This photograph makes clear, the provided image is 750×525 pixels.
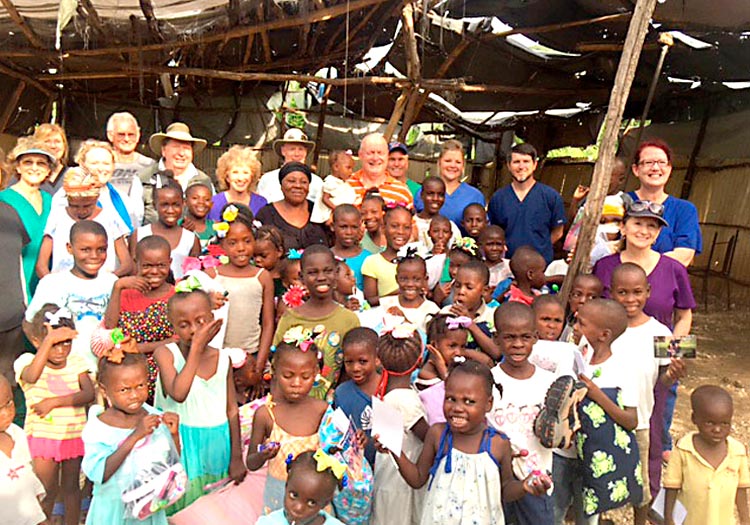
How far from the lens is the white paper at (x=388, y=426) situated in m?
2.21

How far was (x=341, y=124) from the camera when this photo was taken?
38.0 ft

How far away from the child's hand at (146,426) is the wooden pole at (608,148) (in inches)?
96.0

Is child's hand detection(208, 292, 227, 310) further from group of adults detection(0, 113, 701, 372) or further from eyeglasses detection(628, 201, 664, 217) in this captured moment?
eyeglasses detection(628, 201, 664, 217)

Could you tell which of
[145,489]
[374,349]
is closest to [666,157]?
[374,349]

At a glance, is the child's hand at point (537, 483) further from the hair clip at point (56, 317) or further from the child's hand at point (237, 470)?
the hair clip at point (56, 317)

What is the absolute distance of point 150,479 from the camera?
238 cm

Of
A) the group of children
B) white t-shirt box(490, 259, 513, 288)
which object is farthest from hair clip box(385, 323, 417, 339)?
white t-shirt box(490, 259, 513, 288)

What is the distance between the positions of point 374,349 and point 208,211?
192 centimetres

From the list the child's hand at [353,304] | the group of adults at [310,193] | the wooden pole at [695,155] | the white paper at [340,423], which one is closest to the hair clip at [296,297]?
the child's hand at [353,304]

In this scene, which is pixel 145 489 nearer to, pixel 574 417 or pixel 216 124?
pixel 574 417

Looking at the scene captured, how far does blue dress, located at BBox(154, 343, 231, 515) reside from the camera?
9.14ft

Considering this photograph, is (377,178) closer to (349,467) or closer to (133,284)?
(133,284)

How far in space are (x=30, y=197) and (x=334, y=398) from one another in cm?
244

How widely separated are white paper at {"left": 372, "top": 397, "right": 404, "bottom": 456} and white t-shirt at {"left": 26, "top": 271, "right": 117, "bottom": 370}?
5.46ft
